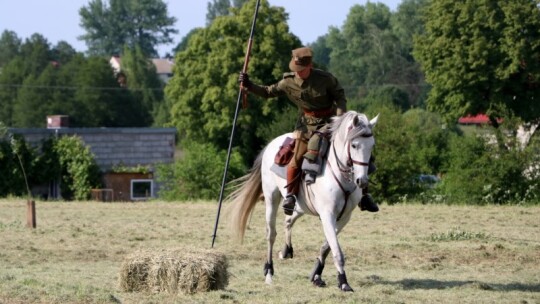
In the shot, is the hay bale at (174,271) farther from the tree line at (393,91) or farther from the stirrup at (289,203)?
the tree line at (393,91)

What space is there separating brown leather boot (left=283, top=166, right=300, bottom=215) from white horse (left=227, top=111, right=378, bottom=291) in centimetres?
10

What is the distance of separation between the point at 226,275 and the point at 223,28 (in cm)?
5260

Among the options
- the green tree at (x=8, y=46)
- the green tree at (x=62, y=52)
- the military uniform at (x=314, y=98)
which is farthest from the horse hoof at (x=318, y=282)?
the green tree at (x=8, y=46)

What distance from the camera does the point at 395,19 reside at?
139375mm

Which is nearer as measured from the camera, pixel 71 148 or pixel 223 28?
pixel 71 148

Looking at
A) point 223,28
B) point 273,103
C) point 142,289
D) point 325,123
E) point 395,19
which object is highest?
point 395,19

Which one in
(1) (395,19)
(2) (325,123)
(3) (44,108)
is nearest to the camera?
(2) (325,123)

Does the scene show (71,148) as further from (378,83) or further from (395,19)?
(395,19)

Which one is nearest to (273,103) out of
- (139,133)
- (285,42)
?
(285,42)

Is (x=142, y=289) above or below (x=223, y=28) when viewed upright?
below

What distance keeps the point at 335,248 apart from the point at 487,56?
1842 inches

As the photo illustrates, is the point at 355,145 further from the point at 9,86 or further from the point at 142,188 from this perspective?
the point at 9,86

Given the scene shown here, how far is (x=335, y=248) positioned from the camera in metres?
12.8

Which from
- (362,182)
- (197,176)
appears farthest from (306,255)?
(197,176)
